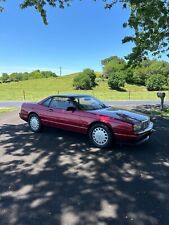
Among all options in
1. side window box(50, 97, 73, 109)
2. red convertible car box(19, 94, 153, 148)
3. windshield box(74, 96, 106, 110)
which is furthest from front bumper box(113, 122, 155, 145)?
side window box(50, 97, 73, 109)

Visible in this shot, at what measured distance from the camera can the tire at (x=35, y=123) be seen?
27.7 feet

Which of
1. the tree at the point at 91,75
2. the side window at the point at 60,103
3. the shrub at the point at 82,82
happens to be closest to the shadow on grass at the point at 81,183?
the side window at the point at 60,103

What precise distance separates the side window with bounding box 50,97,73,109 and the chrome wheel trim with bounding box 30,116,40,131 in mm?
768

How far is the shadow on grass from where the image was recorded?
3447 mm

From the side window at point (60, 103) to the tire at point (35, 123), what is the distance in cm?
73

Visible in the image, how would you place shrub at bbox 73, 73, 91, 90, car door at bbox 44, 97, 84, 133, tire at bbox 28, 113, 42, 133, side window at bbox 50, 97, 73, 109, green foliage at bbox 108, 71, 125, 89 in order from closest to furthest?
car door at bbox 44, 97, 84, 133
side window at bbox 50, 97, 73, 109
tire at bbox 28, 113, 42, 133
green foliage at bbox 108, 71, 125, 89
shrub at bbox 73, 73, 91, 90

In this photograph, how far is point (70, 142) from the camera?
724cm

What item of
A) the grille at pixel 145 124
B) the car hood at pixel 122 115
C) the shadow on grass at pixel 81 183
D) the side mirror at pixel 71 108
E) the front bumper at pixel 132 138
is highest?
the side mirror at pixel 71 108

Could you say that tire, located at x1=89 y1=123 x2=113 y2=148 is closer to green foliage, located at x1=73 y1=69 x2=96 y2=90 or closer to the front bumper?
the front bumper

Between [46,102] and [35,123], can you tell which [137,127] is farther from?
[35,123]

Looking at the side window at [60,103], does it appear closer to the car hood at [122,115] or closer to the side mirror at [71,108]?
the side mirror at [71,108]

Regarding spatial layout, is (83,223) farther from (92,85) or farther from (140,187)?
(92,85)

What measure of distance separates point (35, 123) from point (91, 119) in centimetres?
238

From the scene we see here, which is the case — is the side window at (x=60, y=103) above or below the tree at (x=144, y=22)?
below
